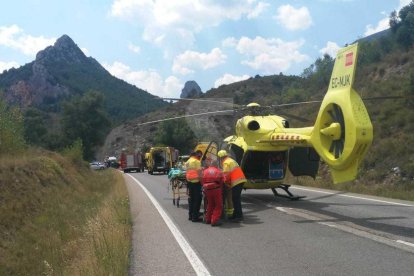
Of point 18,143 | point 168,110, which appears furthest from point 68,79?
point 18,143

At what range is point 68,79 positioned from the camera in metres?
149

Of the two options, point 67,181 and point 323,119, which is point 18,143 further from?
point 323,119

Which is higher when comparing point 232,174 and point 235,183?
point 232,174

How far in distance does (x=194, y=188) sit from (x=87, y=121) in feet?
231

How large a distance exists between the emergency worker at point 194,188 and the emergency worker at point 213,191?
1.64 ft

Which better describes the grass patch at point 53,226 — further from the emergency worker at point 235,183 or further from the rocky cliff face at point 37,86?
the rocky cliff face at point 37,86

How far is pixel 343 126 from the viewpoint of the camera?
10.5 meters

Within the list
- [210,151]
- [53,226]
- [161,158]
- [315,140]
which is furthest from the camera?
[161,158]

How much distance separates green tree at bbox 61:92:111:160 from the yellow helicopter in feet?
210

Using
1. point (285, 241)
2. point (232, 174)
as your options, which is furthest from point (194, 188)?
point (285, 241)

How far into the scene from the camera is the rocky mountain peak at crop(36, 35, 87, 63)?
165 meters

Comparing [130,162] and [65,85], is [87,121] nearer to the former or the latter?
[130,162]

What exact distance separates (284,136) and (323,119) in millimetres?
2626

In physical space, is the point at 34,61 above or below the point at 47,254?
above
